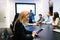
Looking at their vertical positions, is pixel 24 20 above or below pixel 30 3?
below

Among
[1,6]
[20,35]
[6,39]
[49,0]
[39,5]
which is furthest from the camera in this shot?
[39,5]

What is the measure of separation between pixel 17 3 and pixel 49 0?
80.4 inches

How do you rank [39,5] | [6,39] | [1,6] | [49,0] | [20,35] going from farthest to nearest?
[39,5] < [49,0] < [1,6] < [6,39] < [20,35]

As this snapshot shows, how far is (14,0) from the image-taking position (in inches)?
332

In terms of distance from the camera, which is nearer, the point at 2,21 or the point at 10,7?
the point at 2,21

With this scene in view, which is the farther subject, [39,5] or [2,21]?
[39,5]

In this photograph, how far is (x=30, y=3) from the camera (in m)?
8.66

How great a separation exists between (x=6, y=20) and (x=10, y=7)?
989 mm

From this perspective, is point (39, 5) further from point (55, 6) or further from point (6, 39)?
point (6, 39)

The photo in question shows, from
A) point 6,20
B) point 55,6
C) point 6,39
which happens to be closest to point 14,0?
point 6,20

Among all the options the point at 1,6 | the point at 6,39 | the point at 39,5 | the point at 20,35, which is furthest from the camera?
the point at 39,5

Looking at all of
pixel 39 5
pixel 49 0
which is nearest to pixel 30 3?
pixel 39 5

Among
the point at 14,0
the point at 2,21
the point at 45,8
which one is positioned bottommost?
the point at 2,21

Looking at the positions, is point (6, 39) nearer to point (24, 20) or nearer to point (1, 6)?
point (24, 20)
